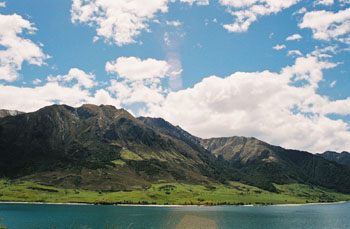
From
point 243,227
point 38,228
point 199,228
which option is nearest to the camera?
point 38,228

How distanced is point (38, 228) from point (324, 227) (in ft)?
469

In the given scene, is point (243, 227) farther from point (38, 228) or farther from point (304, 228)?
point (38, 228)

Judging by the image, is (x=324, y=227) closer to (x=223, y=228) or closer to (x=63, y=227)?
(x=223, y=228)

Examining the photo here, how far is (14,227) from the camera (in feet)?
438

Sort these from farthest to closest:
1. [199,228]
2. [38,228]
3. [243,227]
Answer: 1. [243,227]
2. [199,228]
3. [38,228]

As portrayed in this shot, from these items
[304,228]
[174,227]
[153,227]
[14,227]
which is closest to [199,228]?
[174,227]

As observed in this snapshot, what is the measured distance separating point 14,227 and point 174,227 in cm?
7201

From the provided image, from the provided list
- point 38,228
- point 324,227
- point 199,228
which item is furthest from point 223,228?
point 38,228

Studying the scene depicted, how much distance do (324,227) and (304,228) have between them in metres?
14.2

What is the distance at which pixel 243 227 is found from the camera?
152 metres

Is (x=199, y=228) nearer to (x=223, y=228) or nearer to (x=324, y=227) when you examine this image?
(x=223, y=228)

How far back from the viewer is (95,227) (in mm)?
140000

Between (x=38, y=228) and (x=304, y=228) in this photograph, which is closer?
(x=38, y=228)

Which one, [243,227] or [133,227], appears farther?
[243,227]
